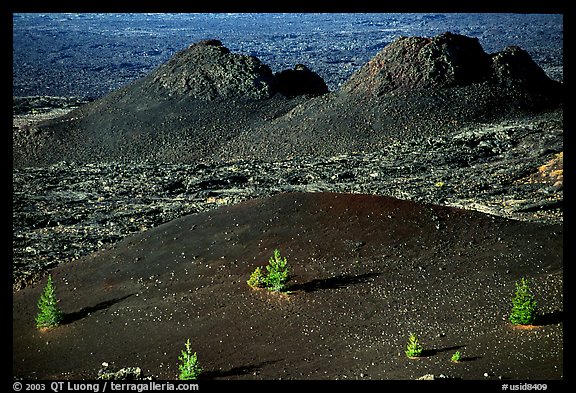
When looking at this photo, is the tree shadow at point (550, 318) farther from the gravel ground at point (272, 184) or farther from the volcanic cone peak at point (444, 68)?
the volcanic cone peak at point (444, 68)

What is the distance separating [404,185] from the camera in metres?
27.4

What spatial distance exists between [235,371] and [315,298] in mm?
2889

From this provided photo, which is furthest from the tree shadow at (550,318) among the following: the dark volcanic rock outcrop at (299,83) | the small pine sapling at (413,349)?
the dark volcanic rock outcrop at (299,83)

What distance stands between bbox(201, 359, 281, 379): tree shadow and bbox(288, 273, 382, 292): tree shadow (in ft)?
9.63

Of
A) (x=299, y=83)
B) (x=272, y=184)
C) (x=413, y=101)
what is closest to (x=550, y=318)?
(x=272, y=184)

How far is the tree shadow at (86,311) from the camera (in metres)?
14.8

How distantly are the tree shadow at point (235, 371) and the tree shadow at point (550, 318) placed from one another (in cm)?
422

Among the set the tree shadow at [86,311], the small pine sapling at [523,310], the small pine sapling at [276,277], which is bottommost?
the tree shadow at [86,311]

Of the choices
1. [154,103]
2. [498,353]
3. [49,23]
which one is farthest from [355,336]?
[49,23]

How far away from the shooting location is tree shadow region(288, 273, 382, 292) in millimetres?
14406

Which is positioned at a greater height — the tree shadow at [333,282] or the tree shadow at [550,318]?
the tree shadow at [550,318]

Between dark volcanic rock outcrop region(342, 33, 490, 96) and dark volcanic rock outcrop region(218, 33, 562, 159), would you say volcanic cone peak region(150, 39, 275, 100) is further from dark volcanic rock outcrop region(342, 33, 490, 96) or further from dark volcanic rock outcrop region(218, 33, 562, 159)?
dark volcanic rock outcrop region(342, 33, 490, 96)

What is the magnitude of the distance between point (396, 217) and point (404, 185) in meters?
10.5

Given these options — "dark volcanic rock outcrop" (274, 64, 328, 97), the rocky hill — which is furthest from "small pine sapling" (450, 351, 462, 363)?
"dark volcanic rock outcrop" (274, 64, 328, 97)
